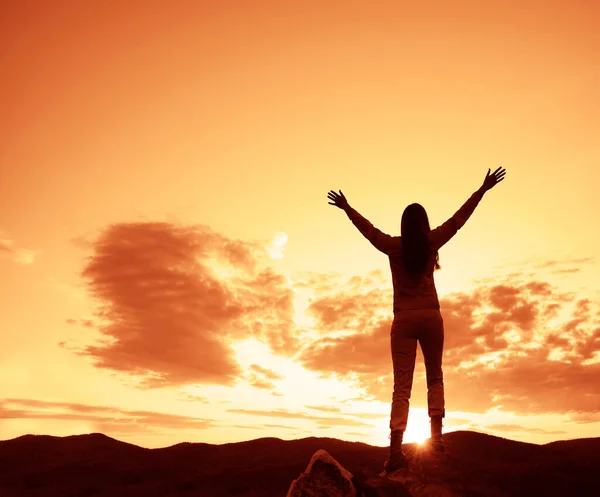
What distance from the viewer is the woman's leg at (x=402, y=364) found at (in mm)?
10320

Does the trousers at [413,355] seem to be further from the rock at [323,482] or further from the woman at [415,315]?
the rock at [323,482]

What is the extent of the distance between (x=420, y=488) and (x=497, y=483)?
341 inches

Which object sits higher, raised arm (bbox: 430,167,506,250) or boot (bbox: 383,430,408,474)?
raised arm (bbox: 430,167,506,250)

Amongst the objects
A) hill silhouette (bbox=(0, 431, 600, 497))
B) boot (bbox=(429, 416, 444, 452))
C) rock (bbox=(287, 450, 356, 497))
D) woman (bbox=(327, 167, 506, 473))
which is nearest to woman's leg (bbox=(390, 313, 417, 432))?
woman (bbox=(327, 167, 506, 473))

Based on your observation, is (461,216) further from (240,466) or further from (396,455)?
(240,466)

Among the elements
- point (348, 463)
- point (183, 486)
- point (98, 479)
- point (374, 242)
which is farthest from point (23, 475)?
point (374, 242)

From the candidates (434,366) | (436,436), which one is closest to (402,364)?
(434,366)

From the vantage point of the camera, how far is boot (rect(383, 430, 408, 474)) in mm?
10352

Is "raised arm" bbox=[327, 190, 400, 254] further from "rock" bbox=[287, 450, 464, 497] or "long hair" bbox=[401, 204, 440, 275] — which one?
"rock" bbox=[287, 450, 464, 497]

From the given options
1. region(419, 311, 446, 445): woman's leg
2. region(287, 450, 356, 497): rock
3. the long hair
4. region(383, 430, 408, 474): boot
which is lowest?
region(287, 450, 356, 497): rock

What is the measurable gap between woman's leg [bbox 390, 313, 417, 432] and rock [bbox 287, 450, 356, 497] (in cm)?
167

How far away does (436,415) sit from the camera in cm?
1034

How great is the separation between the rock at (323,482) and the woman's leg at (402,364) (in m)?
1.67

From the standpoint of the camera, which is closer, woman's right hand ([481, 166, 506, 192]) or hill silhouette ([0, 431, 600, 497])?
woman's right hand ([481, 166, 506, 192])
